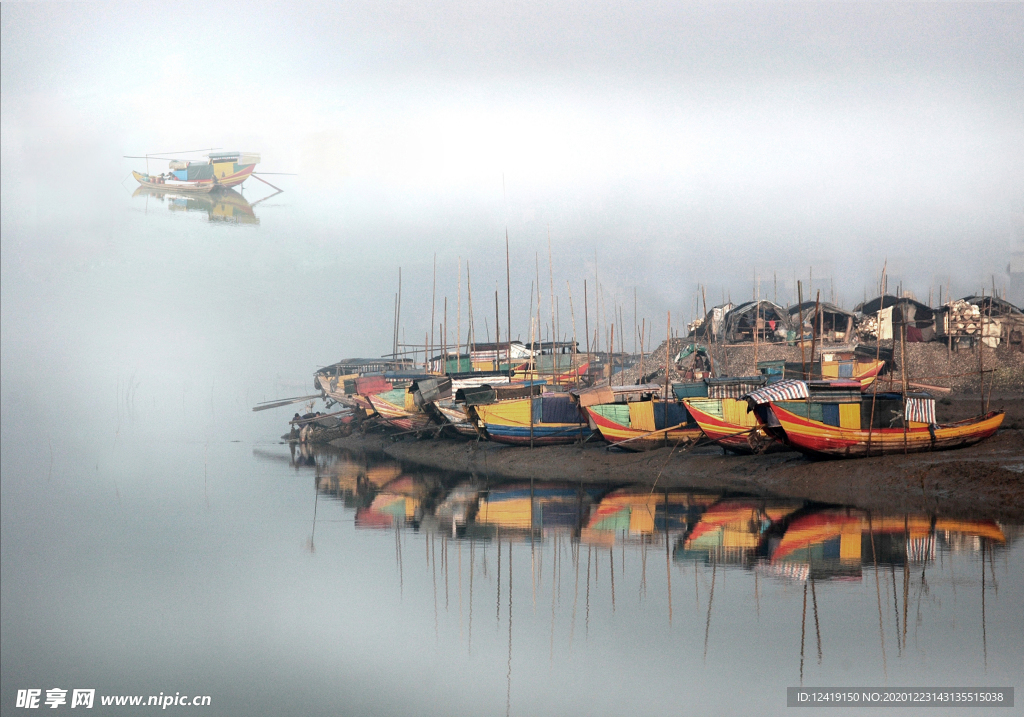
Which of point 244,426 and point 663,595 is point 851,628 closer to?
point 663,595

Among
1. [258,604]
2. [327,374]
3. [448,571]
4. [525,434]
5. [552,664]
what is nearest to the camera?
[552,664]

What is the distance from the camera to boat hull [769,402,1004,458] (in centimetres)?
2336

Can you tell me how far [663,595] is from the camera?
14070mm

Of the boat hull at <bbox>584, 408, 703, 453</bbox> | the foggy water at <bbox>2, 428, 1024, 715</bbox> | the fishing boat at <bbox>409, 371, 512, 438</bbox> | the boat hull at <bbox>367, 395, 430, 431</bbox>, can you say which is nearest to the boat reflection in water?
the foggy water at <bbox>2, 428, 1024, 715</bbox>

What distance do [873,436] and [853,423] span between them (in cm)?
59

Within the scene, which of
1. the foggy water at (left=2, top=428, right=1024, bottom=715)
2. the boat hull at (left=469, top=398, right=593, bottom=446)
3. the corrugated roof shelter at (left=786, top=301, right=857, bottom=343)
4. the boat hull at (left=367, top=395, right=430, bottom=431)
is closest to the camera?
the foggy water at (left=2, top=428, right=1024, bottom=715)

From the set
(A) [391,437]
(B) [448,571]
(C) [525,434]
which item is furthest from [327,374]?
(B) [448,571]

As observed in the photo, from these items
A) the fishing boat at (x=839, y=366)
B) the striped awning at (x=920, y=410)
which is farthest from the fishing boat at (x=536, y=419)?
the striped awning at (x=920, y=410)

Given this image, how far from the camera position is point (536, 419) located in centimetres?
3384

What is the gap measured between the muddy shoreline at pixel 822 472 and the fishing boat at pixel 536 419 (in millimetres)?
608

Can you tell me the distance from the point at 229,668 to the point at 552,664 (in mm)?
4385

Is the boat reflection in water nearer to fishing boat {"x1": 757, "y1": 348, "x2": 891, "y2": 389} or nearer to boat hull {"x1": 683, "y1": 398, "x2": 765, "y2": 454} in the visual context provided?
boat hull {"x1": 683, "y1": 398, "x2": 765, "y2": 454}

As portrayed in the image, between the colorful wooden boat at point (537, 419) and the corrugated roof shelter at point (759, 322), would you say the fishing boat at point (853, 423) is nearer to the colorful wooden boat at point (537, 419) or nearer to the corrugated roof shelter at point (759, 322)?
the colorful wooden boat at point (537, 419)

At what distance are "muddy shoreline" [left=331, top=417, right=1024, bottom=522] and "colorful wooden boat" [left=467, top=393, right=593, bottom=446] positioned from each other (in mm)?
605
